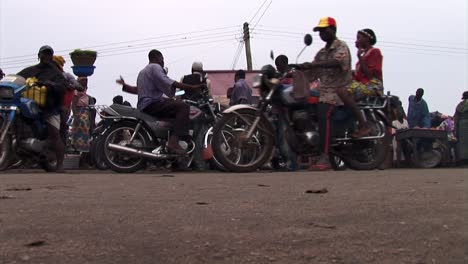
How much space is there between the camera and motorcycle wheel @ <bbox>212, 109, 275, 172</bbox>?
709cm

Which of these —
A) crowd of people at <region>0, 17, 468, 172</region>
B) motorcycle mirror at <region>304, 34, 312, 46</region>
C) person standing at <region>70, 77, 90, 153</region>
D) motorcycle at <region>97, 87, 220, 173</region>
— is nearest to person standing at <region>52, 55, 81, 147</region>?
crowd of people at <region>0, 17, 468, 172</region>

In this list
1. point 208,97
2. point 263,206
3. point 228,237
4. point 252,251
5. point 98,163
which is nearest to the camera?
point 252,251

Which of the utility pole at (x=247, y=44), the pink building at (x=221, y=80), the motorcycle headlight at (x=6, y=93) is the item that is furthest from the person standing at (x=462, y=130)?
the utility pole at (x=247, y=44)

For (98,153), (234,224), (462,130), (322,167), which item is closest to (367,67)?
(322,167)

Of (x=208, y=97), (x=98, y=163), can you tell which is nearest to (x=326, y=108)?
(x=208, y=97)

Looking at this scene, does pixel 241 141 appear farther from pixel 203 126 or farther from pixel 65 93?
pixel 65 93

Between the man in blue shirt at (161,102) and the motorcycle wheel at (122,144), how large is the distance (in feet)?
1.00

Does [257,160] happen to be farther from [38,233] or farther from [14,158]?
[38,233]

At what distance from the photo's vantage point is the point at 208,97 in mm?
8711

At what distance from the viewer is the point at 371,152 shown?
25.1 feet

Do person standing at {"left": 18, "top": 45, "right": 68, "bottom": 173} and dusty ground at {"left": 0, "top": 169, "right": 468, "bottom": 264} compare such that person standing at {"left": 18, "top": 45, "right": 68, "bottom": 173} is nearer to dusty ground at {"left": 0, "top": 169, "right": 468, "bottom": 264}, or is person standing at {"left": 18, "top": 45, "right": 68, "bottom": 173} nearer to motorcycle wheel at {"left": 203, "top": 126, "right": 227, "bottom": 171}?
motorcycle wheel at {"left": 203, "top": 126, "right": 227, "bottom": 171}

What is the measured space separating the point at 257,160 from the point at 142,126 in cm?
158

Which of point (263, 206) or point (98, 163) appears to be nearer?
point (263, 206)

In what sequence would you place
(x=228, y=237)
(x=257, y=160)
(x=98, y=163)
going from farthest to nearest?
(x=98, y=163) → (x=257, y=160) → (x=228, y=237)
